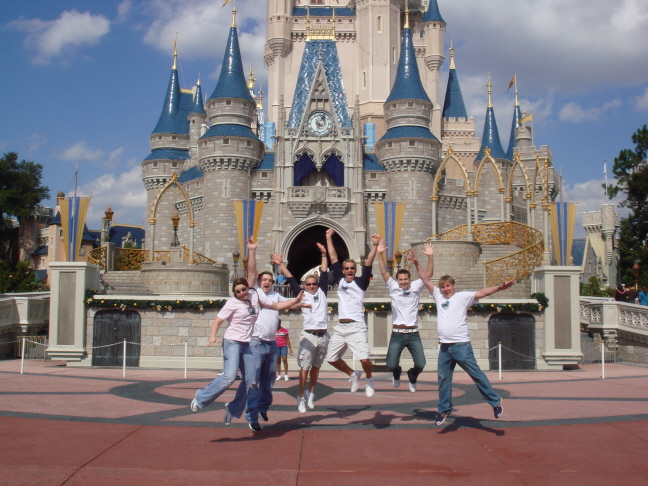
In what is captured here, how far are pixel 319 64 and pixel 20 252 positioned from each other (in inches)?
1391

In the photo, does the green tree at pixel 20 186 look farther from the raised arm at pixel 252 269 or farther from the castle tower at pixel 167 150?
the raised arm at pixel 252 269

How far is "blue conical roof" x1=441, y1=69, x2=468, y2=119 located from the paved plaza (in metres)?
38.6

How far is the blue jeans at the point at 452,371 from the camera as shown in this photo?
605cm

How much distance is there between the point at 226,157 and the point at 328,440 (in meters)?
28.9

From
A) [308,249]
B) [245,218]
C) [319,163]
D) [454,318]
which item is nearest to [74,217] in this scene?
[245,218]

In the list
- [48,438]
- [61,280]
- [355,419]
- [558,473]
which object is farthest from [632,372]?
[61,280]

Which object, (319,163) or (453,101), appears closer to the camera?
(319,163)

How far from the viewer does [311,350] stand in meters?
7.00

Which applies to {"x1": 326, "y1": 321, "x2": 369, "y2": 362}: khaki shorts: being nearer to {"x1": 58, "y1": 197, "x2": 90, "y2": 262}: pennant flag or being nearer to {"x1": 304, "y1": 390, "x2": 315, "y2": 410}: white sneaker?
{"x1": 304, "y1": 390, "x2": 315, "y2": 410}: white sneaker

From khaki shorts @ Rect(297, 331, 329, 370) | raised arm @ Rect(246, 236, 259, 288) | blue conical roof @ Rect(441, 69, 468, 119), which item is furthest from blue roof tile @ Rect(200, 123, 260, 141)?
khaki shorts @ Rect(297, 331, 329, 370)

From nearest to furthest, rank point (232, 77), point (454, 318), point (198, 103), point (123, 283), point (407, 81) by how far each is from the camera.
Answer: point (454, 318), point (123, 283), point (232, 77), point (407, 81), point (198, 103)

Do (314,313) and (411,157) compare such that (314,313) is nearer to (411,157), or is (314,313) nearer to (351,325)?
(351,325)

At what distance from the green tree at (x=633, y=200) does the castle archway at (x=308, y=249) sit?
16438 mm

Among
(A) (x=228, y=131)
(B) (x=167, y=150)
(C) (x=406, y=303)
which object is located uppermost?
(B) (x=167, y=150)
